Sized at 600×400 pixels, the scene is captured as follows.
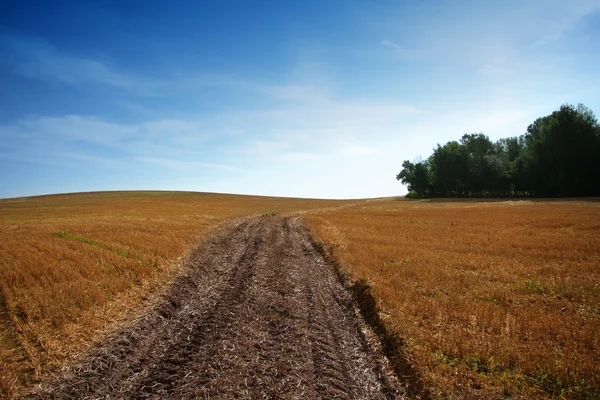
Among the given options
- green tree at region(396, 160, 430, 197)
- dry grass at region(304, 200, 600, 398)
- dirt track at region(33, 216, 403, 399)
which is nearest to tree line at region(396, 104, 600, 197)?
green tree at region(396, 160, 430, 197)

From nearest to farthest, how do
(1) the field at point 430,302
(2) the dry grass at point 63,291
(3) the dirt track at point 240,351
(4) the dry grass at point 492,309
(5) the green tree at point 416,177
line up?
1. (3) the dirt track at point 240,351
2. (4) the dry grass at point 492,309
3. (1) the field at point 430,302
4. (2) the dry grass at point 63,291
5. (5) the green tree at point 416,177

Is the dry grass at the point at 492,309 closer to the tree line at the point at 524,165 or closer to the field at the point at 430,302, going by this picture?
the field at the point at 430,302

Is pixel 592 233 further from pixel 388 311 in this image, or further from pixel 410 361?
pixel 410 361

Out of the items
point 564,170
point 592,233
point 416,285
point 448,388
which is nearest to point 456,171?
point 564,170

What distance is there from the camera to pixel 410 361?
6.41 m

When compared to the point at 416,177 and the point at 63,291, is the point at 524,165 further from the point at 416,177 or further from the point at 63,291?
the point at 63,291

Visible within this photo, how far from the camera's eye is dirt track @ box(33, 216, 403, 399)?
569cm

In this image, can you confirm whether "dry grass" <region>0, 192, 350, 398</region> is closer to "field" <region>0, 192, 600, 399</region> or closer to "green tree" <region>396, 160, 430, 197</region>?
"field" <region>0, 192, 600, 399</region>

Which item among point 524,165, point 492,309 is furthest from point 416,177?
point 492,309

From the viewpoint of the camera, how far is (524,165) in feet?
257

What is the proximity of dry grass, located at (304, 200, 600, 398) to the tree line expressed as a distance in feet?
221

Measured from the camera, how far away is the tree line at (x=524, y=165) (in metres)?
69.6

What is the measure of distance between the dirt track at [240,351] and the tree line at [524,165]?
85.7 metres

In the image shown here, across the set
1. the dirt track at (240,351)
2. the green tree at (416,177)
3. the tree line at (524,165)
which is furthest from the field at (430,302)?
the green tree at (416,177)
